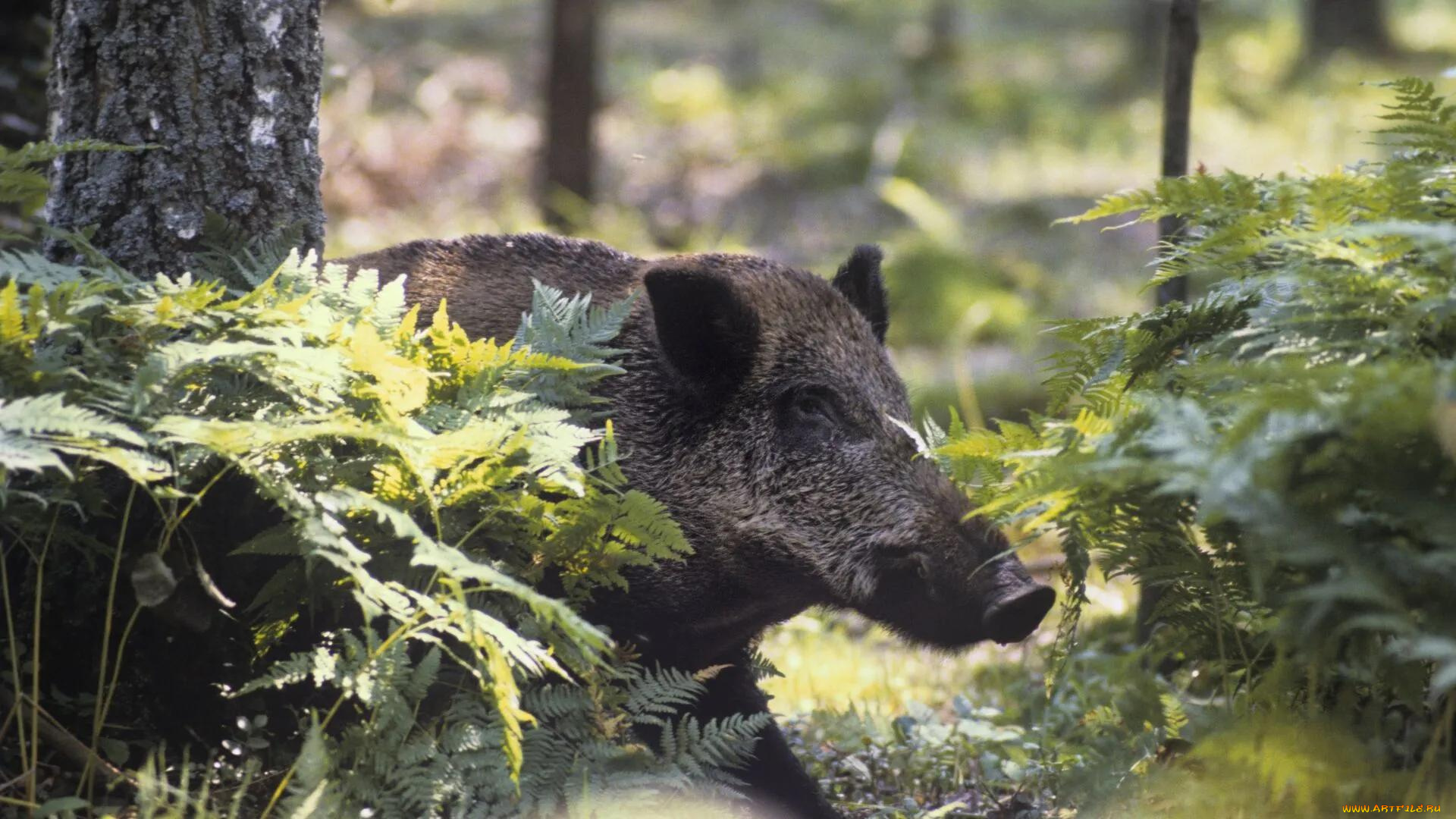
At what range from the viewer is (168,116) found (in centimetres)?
402

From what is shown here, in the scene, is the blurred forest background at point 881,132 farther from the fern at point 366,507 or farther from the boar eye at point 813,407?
the fern at point 366,507

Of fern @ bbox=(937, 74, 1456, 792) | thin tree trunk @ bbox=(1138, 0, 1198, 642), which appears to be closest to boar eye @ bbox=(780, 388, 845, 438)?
fern @ bbox=(937, 74, 1456, 792)

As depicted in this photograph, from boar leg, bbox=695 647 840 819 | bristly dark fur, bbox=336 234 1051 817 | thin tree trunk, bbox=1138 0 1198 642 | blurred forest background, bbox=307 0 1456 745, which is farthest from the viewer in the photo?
blurred forest background, bbox=307 0 1456 745

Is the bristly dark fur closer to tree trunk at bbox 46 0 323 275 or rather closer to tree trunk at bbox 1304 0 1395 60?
tree trunk at bbox 46 0 323 275

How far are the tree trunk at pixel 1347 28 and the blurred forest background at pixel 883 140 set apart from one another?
0.14 ft

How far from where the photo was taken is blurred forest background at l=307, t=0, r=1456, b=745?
35.1 ft

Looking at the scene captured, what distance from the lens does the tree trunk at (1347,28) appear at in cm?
1947

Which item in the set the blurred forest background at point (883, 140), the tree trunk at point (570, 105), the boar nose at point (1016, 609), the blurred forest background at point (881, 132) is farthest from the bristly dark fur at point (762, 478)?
the tree trunk at point (570, 105)

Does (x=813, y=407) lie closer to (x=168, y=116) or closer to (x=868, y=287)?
(x=868, y=287)

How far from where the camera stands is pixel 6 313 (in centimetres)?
298

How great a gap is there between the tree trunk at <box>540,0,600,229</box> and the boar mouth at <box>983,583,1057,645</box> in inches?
358

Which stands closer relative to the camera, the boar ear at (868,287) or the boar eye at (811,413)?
the boar eye at (811,413)

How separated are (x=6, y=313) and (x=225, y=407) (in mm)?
523

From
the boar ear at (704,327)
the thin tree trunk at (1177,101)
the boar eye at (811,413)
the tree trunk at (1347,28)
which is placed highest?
the tree trunk at (1347,28)
